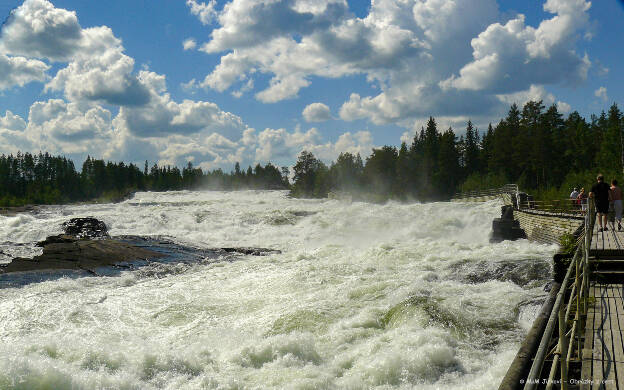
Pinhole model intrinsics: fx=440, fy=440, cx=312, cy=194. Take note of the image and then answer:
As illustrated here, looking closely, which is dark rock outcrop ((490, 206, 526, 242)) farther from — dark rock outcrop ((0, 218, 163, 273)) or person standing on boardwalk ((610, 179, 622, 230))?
dark rock outcrop ((0, 218, 163, 273))

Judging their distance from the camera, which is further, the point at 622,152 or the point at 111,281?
the point at 622,152

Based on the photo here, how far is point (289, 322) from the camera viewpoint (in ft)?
31.8

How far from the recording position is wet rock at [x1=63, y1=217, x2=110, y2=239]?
28.9 m

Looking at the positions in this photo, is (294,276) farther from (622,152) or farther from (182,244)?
(622,152)

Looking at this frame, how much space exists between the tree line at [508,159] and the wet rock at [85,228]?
4203 cm

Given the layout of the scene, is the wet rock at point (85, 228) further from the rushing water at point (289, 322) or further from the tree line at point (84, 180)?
the tree line at point (84, 180)

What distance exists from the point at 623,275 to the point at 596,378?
18.3ft

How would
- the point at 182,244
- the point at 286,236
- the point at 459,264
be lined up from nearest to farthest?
the point at 459,264, the point at 182,244, the point at 286,236

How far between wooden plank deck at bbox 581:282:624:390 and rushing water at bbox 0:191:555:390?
4.64ft

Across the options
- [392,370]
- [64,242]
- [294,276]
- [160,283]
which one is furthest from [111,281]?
[392,370]

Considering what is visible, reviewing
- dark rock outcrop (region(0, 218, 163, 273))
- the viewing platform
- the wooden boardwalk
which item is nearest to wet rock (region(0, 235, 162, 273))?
dark rock outcrop (region(0, 218, 163, 273))

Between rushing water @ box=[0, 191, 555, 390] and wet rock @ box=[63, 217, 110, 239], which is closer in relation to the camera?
rushing water @ box=[0, 191, 555, 390]

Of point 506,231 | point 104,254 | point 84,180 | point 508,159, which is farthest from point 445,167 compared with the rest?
point 84,180

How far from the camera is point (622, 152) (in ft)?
190
